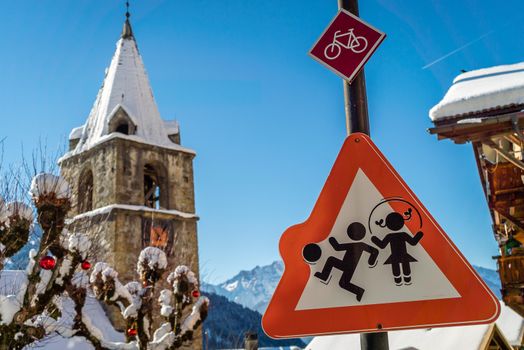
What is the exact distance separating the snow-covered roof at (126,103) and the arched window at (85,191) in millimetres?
1201

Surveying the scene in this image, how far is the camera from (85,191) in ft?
90.6

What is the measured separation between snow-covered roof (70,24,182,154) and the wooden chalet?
708 inches

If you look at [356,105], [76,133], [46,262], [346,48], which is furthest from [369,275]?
[76,133]

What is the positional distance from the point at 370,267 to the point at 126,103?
26.5 metres

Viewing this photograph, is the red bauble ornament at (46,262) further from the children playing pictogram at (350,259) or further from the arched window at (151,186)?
the arched window at (151,186)

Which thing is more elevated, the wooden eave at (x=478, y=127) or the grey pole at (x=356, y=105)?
the wooden eave at (x=478, y=127)

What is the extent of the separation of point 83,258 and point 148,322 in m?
3.83

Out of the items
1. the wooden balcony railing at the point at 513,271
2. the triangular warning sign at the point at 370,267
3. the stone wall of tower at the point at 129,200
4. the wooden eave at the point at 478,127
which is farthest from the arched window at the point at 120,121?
the triangular warning sign at the point at 370,267

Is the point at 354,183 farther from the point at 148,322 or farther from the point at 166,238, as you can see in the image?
the point at 166,238

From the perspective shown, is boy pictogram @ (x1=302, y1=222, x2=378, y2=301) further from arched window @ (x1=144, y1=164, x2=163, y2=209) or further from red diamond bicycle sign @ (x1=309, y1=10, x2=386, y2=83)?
arched window @ (x1=144, y1=164, x2=163, y2=209)

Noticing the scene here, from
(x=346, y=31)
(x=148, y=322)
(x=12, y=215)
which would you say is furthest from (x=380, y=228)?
(x=148, y=322)

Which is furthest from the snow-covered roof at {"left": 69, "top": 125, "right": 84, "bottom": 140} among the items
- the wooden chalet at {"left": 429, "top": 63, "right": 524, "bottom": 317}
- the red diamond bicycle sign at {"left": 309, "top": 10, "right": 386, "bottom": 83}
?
the red diamond bicycle sign at {"left": 309, "top": 10, "right": 386, "bottom": 83}

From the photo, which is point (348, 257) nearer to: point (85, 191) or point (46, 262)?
point (46, 262)

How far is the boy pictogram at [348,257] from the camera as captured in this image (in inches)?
88.2
